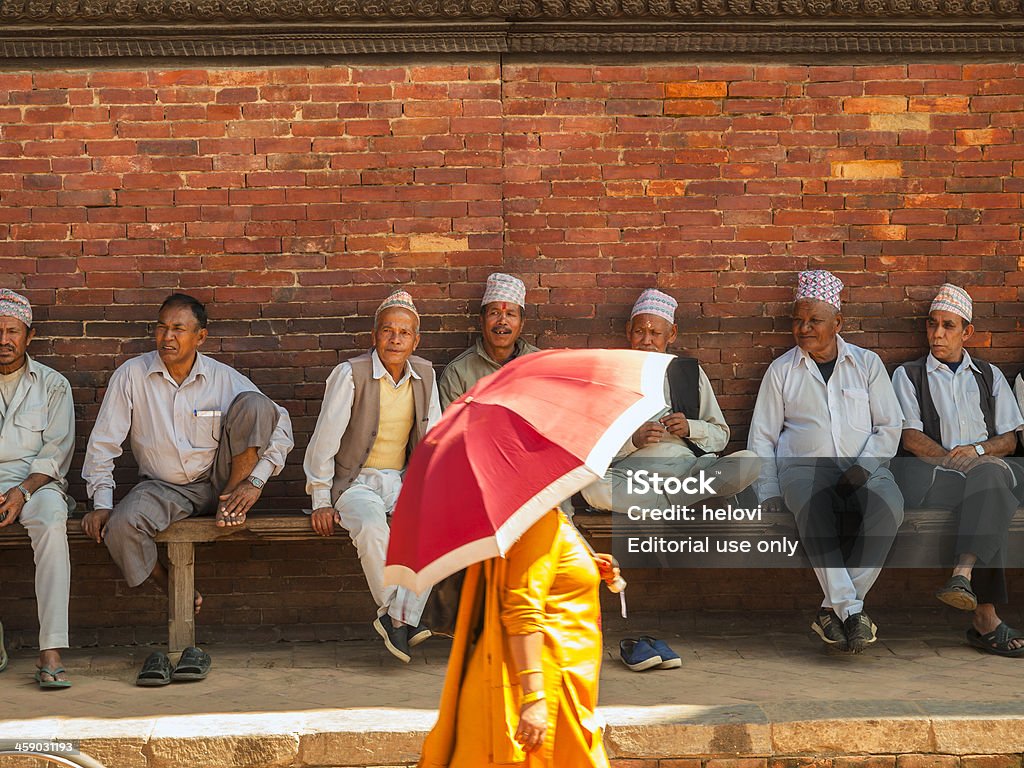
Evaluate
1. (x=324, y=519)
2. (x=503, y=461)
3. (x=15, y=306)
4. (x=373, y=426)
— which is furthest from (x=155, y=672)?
(x=503, y=461)

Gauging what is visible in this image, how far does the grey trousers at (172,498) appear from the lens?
6.18m

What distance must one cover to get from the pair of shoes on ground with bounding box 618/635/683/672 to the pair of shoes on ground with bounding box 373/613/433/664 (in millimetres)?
1011

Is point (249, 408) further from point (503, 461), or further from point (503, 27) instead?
point (503, 461)

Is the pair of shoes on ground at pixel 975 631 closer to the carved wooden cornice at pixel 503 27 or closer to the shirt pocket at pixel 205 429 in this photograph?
the carved wooden cornice at pixel 503 27

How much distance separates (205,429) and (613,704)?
2.62 metres

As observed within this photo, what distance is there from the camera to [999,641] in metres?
6.38

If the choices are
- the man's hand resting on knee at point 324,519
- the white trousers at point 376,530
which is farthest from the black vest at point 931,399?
the man's hand resting on knee at point 324,519

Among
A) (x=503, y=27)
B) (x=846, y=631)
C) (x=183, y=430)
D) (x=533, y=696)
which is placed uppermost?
(x=503, y=27)

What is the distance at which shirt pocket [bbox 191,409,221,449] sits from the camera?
6551mm

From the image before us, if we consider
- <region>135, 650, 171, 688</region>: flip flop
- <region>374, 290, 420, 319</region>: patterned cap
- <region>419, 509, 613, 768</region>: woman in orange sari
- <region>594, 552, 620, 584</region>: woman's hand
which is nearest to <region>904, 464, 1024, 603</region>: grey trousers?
<region>374, 290, 420, 319</region>: patterned cap

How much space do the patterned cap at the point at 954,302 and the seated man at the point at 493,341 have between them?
2335 millimetres

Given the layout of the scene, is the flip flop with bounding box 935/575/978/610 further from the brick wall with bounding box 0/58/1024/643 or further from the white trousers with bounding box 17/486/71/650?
the white trousers with bounding box 17/486/71/650

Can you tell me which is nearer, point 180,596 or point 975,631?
point 180,596

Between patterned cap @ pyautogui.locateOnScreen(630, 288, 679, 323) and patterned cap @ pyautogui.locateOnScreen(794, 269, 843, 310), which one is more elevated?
patterned cap @ pyautogui.locateOnScreen(794, 269, 843, 310)
